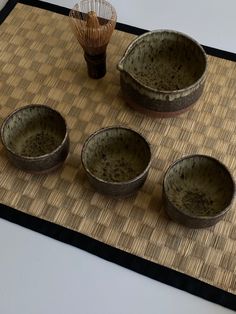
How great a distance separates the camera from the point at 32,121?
0.94 meters

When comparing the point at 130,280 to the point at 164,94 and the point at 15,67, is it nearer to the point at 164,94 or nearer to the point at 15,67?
the point at 164,94

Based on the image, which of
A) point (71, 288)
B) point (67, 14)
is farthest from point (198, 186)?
point (67, 14)

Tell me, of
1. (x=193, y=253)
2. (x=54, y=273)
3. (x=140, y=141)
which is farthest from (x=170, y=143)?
(x=54, y=273)

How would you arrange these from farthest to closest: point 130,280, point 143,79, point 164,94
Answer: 1. point 143,79
2. point 164,94
3. point 130,280

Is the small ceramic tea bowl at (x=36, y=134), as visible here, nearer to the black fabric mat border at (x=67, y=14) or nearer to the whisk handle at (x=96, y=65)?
the whisk handle at (x=96, y=65)

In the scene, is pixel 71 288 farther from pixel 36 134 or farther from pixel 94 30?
pixel 94 30

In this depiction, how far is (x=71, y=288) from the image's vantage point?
0.79m

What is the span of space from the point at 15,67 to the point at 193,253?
0.58m

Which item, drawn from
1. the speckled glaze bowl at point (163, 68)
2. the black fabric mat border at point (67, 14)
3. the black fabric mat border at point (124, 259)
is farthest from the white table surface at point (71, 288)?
the black fabric mat border at point (67, 14)

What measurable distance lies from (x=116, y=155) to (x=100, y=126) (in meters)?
0.09

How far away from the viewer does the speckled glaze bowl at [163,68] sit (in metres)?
0.94

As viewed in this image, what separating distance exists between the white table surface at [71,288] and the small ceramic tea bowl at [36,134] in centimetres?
16

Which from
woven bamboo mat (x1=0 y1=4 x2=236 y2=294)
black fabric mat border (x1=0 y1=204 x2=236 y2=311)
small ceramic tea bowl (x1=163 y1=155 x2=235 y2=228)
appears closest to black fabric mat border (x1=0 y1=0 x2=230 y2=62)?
woven bamboo mat (x1=0 y1=4 x2=236 y2=294)

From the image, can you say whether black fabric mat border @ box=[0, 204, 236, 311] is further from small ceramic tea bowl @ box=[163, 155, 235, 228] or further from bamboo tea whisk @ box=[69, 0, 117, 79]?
bamboo tea whisk @ box=[69, 0, 117, 79]
